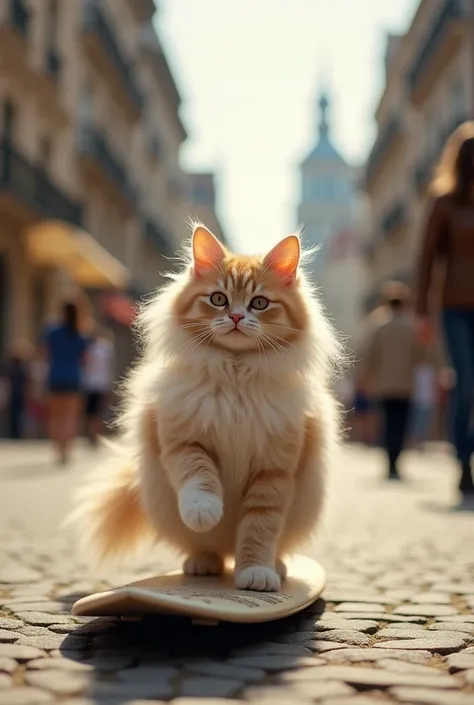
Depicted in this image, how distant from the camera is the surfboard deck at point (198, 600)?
257 centimetres

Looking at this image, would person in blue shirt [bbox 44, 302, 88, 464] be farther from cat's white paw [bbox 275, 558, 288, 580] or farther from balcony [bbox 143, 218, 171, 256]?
balcony [bbox 143, 218, 171, 256]

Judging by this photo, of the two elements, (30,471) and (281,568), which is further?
(30,471)

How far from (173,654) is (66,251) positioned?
19451 mm

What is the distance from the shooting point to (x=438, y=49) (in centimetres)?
2775

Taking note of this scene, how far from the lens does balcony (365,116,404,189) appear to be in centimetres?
3725

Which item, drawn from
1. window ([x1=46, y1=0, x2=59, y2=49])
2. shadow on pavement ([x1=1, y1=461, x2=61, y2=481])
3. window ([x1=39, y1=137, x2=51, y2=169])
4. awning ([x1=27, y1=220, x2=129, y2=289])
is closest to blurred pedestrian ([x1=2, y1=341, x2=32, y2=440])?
awning ([x1=27, y1=220, x2=129, y2=289])

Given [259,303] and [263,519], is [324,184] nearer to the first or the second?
[259,303]

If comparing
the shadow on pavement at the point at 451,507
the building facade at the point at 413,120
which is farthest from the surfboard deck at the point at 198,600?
the building facade at the point at 413,120

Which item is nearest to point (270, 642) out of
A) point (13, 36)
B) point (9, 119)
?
point (13, 36)

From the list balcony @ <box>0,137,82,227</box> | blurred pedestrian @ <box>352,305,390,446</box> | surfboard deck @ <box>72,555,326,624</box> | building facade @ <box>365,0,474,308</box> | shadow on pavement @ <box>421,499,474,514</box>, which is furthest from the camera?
building facade @ <box>365,0,474,308</box>

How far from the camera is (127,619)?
282cm

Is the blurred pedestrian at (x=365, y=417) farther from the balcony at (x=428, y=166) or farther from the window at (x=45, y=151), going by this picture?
the window at (x=45, y=151)

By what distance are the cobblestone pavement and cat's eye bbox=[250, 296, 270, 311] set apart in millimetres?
841

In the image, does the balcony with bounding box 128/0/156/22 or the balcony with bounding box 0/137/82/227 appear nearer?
the balcony with bounding box 0/137/82/227
